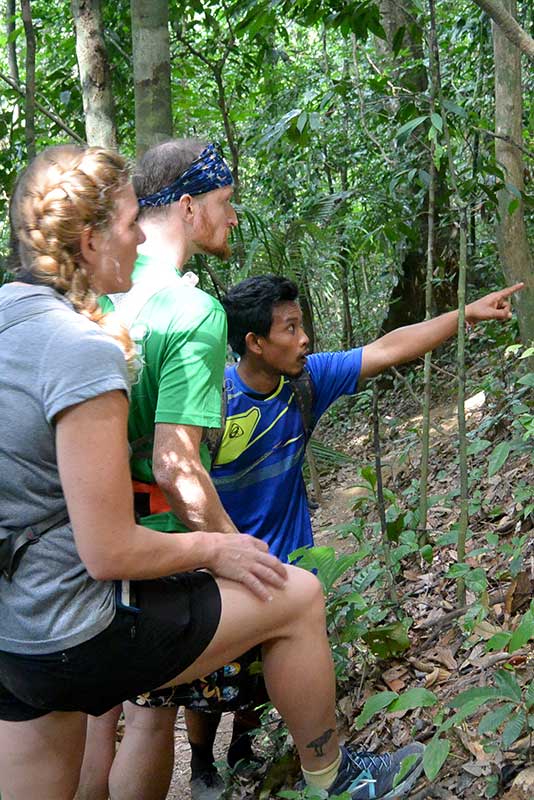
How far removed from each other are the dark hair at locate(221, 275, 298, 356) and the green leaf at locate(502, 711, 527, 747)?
1500 mm

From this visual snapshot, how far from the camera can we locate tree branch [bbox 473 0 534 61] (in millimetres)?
2938

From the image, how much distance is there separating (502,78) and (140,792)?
357 cm

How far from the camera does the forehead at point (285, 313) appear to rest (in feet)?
10.3

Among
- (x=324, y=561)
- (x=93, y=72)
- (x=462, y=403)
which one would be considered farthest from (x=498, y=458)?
(x=93, y=72)

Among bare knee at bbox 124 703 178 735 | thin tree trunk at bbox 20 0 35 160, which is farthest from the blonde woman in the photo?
thin tree trunk at bbox 20 0 35 160

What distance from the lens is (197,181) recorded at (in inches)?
103

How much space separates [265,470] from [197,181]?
0.95 m

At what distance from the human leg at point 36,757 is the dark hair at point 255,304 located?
4.89ft

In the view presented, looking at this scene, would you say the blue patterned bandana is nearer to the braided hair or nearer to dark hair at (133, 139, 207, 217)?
dark hair at (133, 139, 207, 217)

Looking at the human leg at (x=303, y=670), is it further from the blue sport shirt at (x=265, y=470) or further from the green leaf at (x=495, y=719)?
the blue sport shirt at (x=265, y=470)

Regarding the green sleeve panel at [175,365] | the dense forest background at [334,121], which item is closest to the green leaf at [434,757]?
the green sleeve panel at [175,365]

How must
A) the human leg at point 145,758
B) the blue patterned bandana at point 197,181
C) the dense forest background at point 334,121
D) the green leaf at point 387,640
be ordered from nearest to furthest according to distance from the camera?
the blue patterned bandana at point 197,181, the human leg at point 145,758, the green leaf at point 387,640, the dense forest background at point 334,121

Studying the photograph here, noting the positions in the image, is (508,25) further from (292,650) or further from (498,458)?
(292,650)

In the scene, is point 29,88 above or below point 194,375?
above
